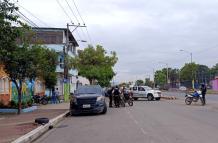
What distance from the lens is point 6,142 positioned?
14.5 m

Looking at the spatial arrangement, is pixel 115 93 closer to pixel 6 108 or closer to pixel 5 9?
pixel 6 108

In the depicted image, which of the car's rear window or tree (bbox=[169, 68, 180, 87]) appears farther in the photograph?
tree (bbox=[169, 68, 180, 87])

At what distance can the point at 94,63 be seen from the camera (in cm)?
8944

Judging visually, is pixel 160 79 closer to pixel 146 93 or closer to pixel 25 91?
pixel 146 93

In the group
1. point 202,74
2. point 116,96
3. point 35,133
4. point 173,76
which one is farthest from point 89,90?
point 173,76

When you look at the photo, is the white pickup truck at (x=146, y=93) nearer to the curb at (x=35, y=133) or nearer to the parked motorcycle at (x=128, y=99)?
the parked motorcycle at (x=128, y=99)

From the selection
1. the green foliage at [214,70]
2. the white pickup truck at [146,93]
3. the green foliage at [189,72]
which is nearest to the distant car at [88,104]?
the white pickup truck at [146,93]

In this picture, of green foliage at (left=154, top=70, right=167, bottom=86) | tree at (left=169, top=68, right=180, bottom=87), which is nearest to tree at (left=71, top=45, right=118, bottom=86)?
tree at (left=169, top=68, right=180, bottom=87)

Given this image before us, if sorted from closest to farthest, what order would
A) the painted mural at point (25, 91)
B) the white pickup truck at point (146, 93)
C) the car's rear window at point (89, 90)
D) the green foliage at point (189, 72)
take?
the car's rear window at point (89, 90) → the painted mural at point (25, 91) → the white pickup truck at point (146, 93) → the green foliage at point (189, 72)

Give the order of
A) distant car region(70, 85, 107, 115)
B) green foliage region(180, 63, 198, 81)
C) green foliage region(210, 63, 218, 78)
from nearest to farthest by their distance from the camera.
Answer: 1. distant car region(70, 85, 107, 115)
2. green foliage region(180, 63, 198, 81)
3. green foliage region(210, 63, 218, 78)

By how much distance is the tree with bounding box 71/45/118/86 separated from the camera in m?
85.5

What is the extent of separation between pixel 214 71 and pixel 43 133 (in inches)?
5713

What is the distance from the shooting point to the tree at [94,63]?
8550 centimetres

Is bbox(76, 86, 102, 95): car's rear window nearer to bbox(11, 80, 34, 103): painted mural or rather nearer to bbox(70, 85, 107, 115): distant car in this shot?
bbox(70, 85, 107, 115): distant car
